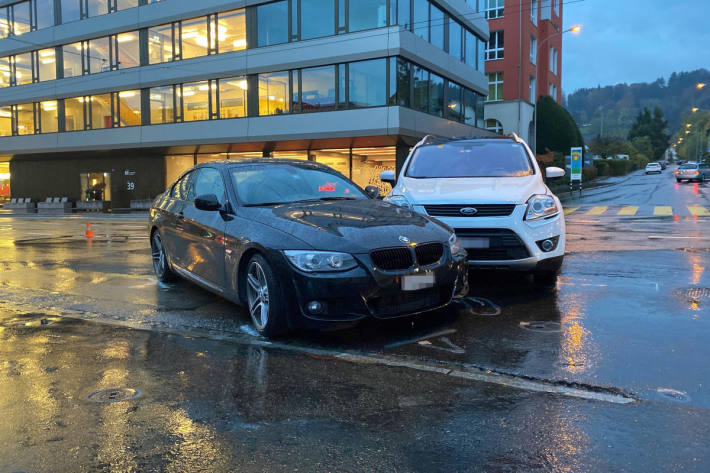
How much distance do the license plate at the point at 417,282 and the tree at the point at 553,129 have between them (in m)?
43.2

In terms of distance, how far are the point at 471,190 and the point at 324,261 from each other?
2.87 metres

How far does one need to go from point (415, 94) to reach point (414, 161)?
19950 millimetres

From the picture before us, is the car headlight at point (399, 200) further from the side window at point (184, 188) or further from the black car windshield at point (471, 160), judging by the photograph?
the side window at point (184, 188)

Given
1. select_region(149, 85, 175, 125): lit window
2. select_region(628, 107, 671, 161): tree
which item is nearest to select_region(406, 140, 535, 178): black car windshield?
select_region(149, 85, 175, 125): lit window

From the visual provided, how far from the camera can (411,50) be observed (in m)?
26.4

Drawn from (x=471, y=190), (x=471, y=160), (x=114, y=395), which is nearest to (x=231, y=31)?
(x=471, y=160)

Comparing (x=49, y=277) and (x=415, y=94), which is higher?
(x=415, y=94)

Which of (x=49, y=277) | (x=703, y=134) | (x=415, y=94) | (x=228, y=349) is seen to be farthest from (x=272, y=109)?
(x=703, y=134)

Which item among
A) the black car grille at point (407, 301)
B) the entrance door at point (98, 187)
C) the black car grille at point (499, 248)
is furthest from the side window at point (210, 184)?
the entrance door at point (98, 187)

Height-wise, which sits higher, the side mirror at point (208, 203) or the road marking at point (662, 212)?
the side mirror at point (208, 203)

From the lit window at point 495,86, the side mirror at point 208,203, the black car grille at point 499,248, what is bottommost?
the black car grille at point 499,248

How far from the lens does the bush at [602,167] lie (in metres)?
58.2

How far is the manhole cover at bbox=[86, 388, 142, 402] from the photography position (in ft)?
11.9

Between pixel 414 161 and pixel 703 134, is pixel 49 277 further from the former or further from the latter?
pixel 703 134
